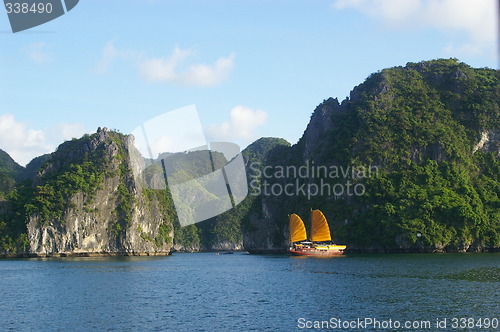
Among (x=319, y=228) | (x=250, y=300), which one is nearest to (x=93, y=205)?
(x=319, y=228)

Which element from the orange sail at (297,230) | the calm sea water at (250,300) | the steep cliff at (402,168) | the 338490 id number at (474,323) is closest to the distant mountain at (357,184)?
the steep cliff at (402,168)

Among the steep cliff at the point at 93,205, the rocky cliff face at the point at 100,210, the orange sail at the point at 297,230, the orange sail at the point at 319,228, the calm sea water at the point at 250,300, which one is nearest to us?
the calm sea water at the point at 250,300

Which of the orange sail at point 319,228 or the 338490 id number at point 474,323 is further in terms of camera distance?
the orange sail at point 319,228

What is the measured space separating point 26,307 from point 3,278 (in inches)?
901

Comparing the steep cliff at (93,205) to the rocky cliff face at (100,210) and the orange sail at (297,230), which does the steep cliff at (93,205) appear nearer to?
the rocky cliff face at (100,210)

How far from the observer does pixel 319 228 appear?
10000 centimetres

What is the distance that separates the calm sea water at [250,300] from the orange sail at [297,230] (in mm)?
43686

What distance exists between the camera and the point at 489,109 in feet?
396

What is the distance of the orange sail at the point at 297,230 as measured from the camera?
10510 cm

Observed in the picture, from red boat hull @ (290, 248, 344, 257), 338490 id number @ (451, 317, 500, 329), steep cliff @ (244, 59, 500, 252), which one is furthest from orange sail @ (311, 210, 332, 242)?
338490 id number @ (451, 317, 500, 329)

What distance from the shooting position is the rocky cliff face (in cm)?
11619

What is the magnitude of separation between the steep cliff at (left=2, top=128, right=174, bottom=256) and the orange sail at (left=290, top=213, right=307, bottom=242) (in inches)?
1628

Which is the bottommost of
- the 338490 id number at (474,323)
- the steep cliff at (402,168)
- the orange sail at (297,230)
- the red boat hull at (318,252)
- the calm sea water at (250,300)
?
the 338490 id number at (474,323)

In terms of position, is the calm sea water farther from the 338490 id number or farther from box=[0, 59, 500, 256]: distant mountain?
box=[0, 59, 500, 256]: distant mountain
